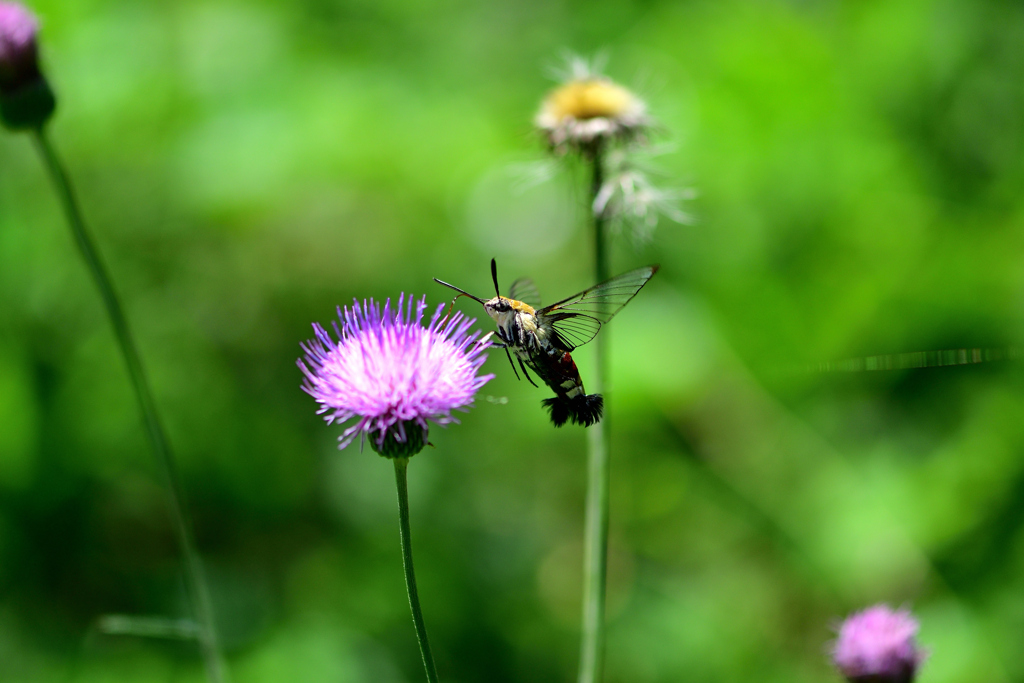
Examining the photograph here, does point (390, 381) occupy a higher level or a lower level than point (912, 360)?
lower

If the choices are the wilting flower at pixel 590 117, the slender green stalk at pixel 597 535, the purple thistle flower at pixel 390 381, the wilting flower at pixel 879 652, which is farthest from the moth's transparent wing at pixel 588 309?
the wilting flower at pixel 879 652

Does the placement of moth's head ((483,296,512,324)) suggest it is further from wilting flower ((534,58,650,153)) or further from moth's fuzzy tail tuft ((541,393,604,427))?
wilting flower ((534,58,650,153))

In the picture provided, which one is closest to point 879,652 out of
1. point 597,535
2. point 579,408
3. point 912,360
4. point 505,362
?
point 597,535

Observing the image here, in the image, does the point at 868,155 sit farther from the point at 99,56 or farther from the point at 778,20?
the point at 99,56

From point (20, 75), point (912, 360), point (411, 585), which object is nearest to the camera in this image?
point (411, 585)

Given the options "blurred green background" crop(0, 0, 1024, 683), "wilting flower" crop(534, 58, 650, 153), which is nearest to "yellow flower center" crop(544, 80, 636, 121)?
"wilting flower" crop(534, 58, 650, 153)

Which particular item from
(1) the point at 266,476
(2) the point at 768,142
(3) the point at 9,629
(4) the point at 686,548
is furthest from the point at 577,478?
(3) the point at 9,629

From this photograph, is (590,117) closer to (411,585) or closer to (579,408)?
(579,408)
